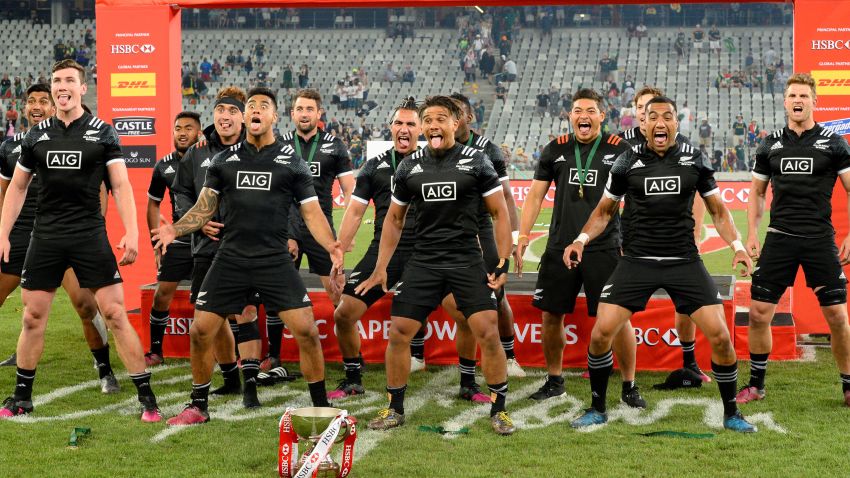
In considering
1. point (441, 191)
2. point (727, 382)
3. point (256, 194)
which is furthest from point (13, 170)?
point (727, 382)

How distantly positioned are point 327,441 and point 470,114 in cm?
355

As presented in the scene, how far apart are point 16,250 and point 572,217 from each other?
4395 mm

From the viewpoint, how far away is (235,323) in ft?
29.0

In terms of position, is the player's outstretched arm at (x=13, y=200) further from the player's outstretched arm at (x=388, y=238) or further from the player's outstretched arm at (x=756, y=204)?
the player's outstretched arm at (x=756, y=204)

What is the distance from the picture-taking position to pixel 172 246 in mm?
9297

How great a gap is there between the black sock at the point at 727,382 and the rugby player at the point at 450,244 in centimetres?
136

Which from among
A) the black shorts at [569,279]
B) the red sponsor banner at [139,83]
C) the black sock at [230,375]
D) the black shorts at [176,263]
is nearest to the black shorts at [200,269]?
the black sock at [230,375]

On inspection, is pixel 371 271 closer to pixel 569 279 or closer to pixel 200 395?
pixel 569 279

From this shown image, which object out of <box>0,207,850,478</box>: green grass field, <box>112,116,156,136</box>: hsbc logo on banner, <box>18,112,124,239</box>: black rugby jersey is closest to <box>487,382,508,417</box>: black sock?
<box>0,207,850,478</box>: green grass field

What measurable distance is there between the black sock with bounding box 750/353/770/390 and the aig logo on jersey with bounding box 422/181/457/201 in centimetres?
A: 261

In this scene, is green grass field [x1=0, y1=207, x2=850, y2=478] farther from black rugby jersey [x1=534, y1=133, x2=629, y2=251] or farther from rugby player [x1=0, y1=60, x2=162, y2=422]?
black rugby jersey [x1=534, y1=133, x2=629, y2=251]

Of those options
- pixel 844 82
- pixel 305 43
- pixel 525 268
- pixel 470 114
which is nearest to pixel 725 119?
pixel 305 43

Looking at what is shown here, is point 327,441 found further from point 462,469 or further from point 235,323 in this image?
point 235,323

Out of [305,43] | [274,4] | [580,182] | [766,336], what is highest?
[305,43]
